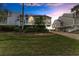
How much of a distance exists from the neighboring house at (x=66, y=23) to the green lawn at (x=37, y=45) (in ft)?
0.35

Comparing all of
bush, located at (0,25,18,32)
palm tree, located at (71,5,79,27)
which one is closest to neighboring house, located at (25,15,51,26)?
bush, located at (0,25,18,32)

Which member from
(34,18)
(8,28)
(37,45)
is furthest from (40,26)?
(8,28)

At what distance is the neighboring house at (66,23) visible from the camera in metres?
3.36

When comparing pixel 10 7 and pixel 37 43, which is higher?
pixel 10 7

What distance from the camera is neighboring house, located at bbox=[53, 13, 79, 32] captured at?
3355mm

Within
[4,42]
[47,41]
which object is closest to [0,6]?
[4,42]

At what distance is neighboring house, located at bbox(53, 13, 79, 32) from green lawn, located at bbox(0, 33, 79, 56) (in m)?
0.11

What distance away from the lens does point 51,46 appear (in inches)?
132

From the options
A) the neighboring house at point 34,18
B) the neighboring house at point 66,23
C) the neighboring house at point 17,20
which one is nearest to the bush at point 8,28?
the neighboring house at point 17,20

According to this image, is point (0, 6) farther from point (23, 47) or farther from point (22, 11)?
point (23, 47)

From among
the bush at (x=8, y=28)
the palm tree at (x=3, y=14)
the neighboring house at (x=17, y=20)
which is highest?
the palm tree at (x=3, y=14)

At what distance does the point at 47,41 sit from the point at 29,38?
214mm

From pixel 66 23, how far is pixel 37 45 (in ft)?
1.40

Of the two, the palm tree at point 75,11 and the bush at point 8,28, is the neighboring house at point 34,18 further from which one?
the palm tree at point 75,11
